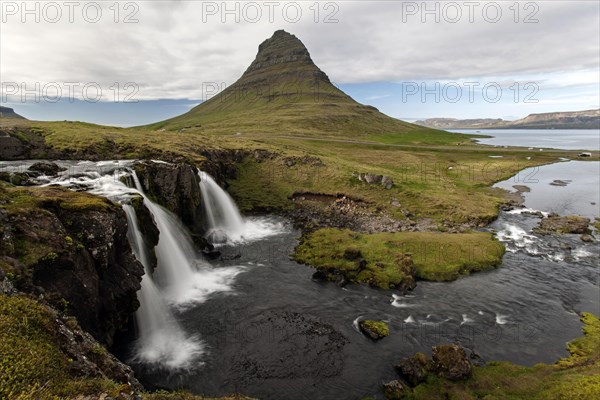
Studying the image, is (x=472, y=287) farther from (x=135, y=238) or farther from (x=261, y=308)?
(x=135, y=238)

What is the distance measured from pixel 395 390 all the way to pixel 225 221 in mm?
39713

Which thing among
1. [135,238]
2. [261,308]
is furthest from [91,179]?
[261,308]

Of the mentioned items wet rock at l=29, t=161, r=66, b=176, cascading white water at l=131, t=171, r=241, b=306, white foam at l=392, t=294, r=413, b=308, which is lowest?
white foam at l=392, t=294, r=413, b=308

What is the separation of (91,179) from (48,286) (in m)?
23.0

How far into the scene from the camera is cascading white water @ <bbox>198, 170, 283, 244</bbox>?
50438mm

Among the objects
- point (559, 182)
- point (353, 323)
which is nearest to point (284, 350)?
point (353, 323)

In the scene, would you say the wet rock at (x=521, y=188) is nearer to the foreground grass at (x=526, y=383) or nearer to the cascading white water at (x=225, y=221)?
the cascading white water at (x=225, y=221)

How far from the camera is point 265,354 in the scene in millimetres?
24688

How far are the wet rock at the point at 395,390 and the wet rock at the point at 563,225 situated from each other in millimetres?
42976

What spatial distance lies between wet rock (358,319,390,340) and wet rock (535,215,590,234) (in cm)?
3821

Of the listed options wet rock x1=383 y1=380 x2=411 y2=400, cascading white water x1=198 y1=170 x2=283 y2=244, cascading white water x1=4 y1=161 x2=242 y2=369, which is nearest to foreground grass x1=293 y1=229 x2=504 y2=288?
cascading white water x1=198 y1=170 x2=283 y2=244

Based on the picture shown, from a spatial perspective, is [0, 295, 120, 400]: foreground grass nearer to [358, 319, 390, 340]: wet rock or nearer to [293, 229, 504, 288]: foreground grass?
[358, 319, 390, 340]: wet rock

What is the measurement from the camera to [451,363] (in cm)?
2167

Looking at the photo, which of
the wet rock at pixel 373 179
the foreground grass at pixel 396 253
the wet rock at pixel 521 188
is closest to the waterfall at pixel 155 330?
the foreground grass at pixel 396 253
